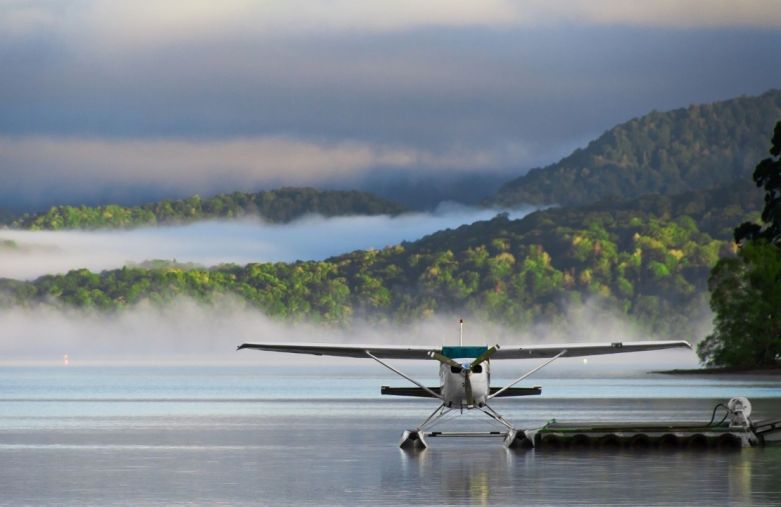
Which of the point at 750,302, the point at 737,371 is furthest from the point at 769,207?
the point at 750,302

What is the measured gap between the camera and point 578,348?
40125mm

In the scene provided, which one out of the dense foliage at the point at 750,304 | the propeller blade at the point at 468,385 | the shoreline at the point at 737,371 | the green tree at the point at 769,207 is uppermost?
the green tree at the point at 769,207

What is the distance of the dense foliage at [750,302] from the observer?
118m

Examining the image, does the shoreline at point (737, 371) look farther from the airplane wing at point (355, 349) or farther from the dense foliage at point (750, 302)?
the airplane wing at point (355, 349)

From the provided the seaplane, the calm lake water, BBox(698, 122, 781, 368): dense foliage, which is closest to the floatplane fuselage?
the seaplane

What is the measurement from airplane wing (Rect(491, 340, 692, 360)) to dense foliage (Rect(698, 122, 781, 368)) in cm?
7756

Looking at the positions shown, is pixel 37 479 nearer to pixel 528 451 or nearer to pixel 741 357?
pixel 528 451

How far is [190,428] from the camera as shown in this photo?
47.9 meters

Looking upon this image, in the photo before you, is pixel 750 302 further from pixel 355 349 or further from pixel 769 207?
pixel 355 349

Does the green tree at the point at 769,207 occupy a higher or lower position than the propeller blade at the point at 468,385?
higher

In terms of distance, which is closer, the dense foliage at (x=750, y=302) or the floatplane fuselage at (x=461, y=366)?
the floatplane fuselage at (x=461, y=366)

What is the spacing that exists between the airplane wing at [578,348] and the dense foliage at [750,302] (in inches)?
3054

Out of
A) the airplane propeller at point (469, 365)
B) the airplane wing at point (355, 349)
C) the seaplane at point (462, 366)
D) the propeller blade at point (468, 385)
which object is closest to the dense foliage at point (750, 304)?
the seaplane at point (462, 366)

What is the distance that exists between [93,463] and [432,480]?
7404 mm
